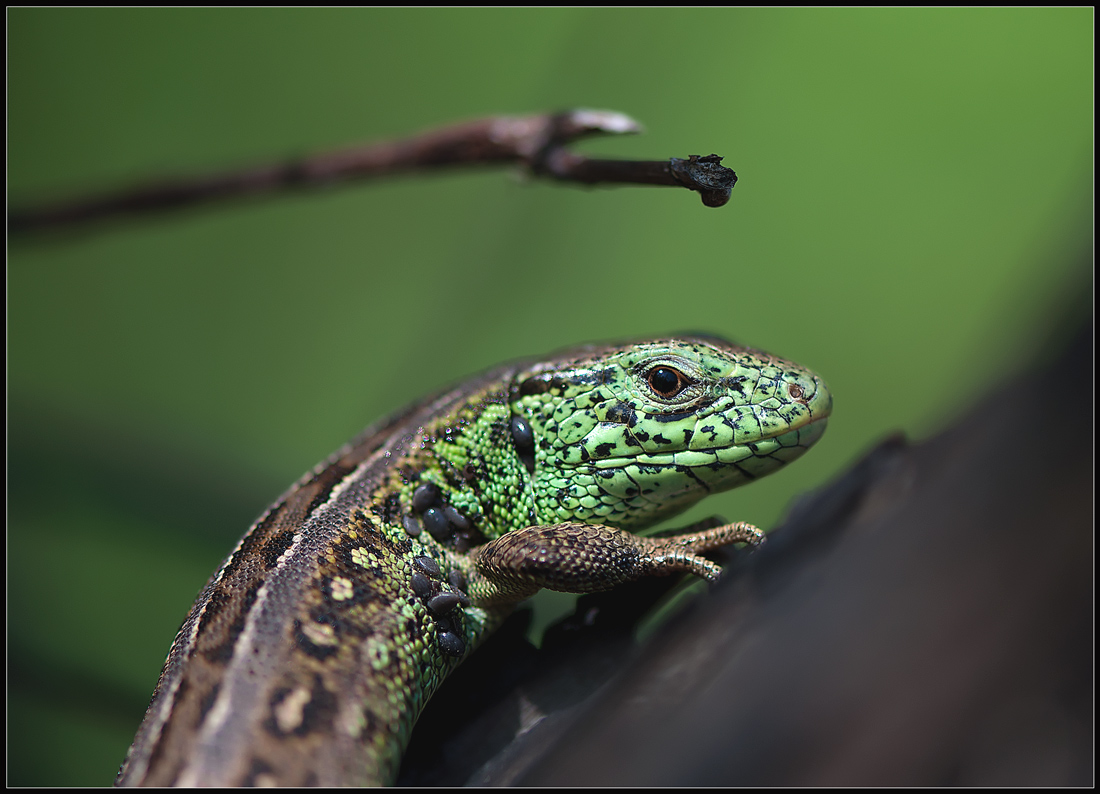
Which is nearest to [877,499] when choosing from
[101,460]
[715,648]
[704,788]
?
[715,648]

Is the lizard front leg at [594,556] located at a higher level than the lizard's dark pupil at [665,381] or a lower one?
lower

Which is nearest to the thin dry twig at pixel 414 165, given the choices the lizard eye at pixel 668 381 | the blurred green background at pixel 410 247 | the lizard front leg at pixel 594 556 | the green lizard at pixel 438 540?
the blurred green background at pixel 410 247

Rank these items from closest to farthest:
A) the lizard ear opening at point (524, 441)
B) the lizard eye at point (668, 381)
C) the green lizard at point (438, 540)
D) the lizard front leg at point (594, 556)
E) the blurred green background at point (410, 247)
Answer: the green lizard at point (438, 540)
the lizard front leg at point (594, 556)
the lizard eye at point (668, 381)
the lizard ear opening at point (524, 441)
the blurred green background at point (410, 247)

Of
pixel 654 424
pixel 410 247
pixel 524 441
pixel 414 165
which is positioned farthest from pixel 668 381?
pixel 410 247

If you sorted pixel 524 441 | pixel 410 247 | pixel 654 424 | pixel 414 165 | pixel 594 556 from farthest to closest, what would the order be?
pixel 410 247
pixel 414 165
pixel 524 441
pixel 654 424
pixel 594 556

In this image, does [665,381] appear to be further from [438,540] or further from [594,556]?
[438,540]

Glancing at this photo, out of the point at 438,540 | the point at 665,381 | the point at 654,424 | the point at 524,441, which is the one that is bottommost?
the point at 438,540

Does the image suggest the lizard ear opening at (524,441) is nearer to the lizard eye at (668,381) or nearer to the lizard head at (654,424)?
the lizard head at (654,424)
